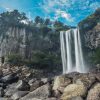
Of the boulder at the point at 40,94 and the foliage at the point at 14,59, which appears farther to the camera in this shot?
the foliage at the point at 14,59

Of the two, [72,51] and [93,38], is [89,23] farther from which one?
[72,51]

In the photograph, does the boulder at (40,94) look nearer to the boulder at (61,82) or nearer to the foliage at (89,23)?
the boulder at (61,82)

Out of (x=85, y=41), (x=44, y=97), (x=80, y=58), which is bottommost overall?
(x=44, y=97)

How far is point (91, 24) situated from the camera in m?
82.8

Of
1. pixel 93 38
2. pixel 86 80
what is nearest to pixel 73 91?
pixel 86 80

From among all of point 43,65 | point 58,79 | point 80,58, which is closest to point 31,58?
point 43,65

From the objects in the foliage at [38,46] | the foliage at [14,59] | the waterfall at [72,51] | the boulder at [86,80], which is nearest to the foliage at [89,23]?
the waterfall at [72,51]

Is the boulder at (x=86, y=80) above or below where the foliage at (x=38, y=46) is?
below

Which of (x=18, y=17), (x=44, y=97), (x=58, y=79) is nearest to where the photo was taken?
(x=44, y=97)

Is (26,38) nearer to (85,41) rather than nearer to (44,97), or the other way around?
(85,41)

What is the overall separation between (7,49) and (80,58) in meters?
24.7

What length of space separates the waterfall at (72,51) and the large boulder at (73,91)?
4973 centimetres

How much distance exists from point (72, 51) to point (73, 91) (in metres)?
52.9

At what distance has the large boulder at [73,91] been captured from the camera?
24.3 meters
